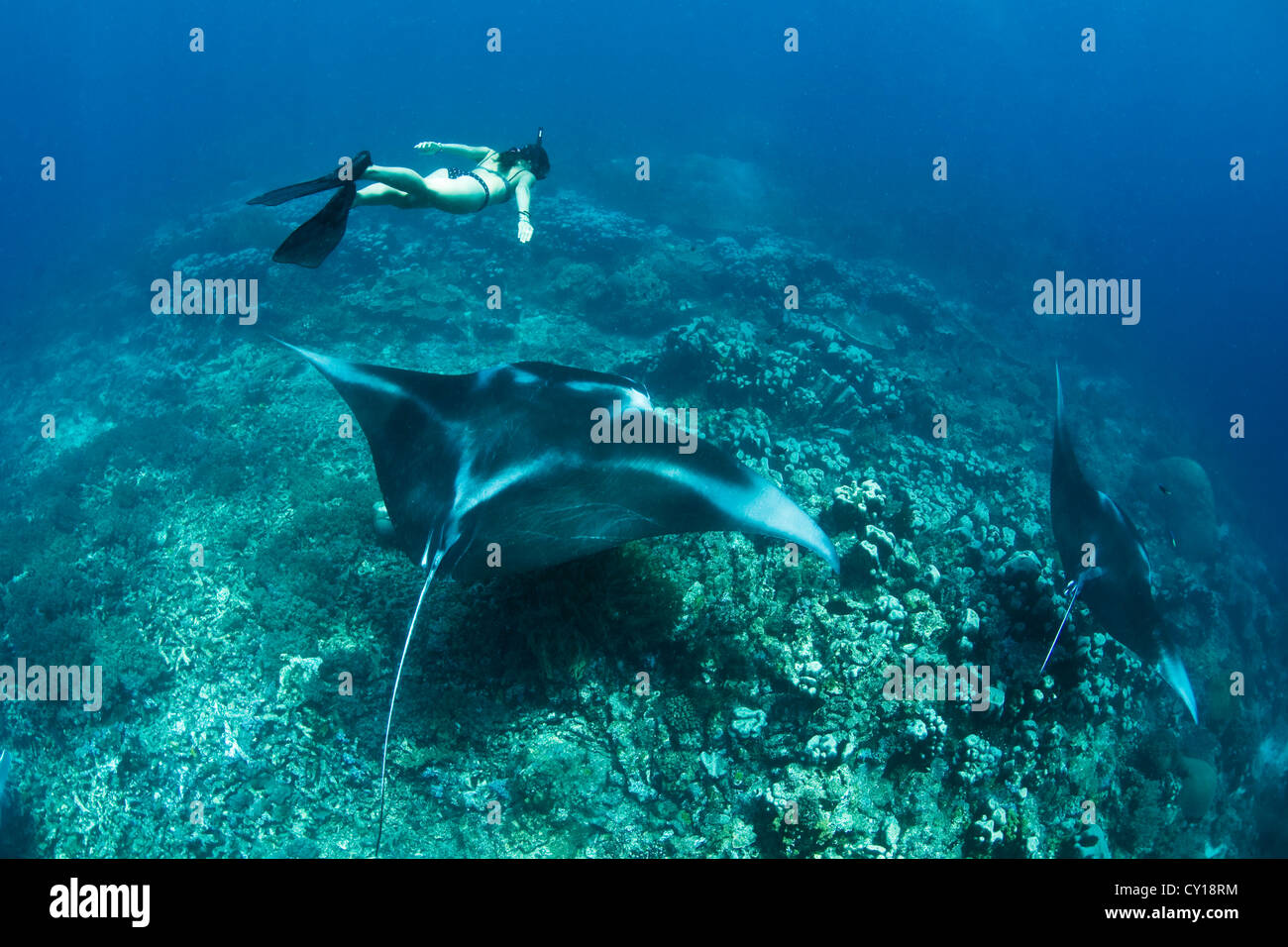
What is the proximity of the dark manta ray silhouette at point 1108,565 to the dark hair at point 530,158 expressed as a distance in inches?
248

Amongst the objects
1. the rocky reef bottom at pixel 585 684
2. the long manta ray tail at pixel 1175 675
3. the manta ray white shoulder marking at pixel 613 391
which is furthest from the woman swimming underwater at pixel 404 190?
the long manta ray tail at pixel 1175 675

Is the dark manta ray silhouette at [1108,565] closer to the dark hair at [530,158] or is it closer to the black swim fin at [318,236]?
the black swim fin at [318,236]

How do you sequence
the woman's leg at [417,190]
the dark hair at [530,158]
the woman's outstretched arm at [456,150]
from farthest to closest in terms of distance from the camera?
1. the dark hair at [530,158]
2. the woman's outstretched arm at [456,150]
3. the woman's leg at [417,190]

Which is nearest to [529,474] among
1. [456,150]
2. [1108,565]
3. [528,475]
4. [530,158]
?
[528,475]

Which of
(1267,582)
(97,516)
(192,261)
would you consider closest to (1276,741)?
(1267,582)

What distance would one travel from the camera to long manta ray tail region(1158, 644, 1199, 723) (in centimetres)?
433

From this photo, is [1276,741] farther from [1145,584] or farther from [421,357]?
[421,357]

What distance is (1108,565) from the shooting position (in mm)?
4672

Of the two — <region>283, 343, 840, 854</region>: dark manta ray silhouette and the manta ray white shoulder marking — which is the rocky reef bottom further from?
the manta ray white shoulder marking

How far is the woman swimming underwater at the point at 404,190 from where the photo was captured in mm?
3645

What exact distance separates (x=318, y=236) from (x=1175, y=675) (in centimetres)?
739

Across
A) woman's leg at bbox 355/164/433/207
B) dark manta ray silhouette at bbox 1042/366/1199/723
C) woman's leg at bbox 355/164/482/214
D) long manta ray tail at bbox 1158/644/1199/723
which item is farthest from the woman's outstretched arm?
long manta ray tail at bbox 1158/644/1199/723

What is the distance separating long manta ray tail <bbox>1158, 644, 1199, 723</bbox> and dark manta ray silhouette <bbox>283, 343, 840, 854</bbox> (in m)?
3.74

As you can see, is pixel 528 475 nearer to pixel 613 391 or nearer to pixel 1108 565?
pixel 613 391
